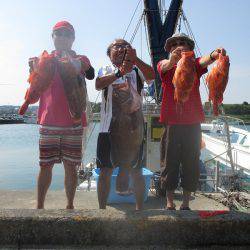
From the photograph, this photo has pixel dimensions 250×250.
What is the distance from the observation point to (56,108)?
13.3ft

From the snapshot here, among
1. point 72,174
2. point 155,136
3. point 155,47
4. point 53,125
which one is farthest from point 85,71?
point 155,47

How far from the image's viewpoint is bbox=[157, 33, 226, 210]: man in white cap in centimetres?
421

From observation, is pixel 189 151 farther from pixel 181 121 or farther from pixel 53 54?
pixel 53 54

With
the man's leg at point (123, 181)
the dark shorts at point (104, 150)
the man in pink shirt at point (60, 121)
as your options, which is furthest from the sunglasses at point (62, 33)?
the man's leg at point (123, 181)

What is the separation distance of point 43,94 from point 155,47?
25.2ft

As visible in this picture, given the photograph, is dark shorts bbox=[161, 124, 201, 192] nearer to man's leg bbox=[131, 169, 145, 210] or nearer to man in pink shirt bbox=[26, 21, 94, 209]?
man's leg bbox=[131, 169, 145, 210]

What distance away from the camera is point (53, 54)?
414 centimetres

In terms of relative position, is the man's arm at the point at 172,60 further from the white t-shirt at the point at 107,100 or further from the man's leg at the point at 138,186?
the man's leg at the point at 138,186

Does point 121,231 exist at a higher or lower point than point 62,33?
lower

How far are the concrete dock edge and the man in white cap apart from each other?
105 cm

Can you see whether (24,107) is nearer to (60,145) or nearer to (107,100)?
(60,145)

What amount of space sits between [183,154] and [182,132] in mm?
251

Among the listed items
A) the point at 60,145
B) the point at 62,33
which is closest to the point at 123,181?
the point at 60,145

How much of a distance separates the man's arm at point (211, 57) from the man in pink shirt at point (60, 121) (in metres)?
1.21
